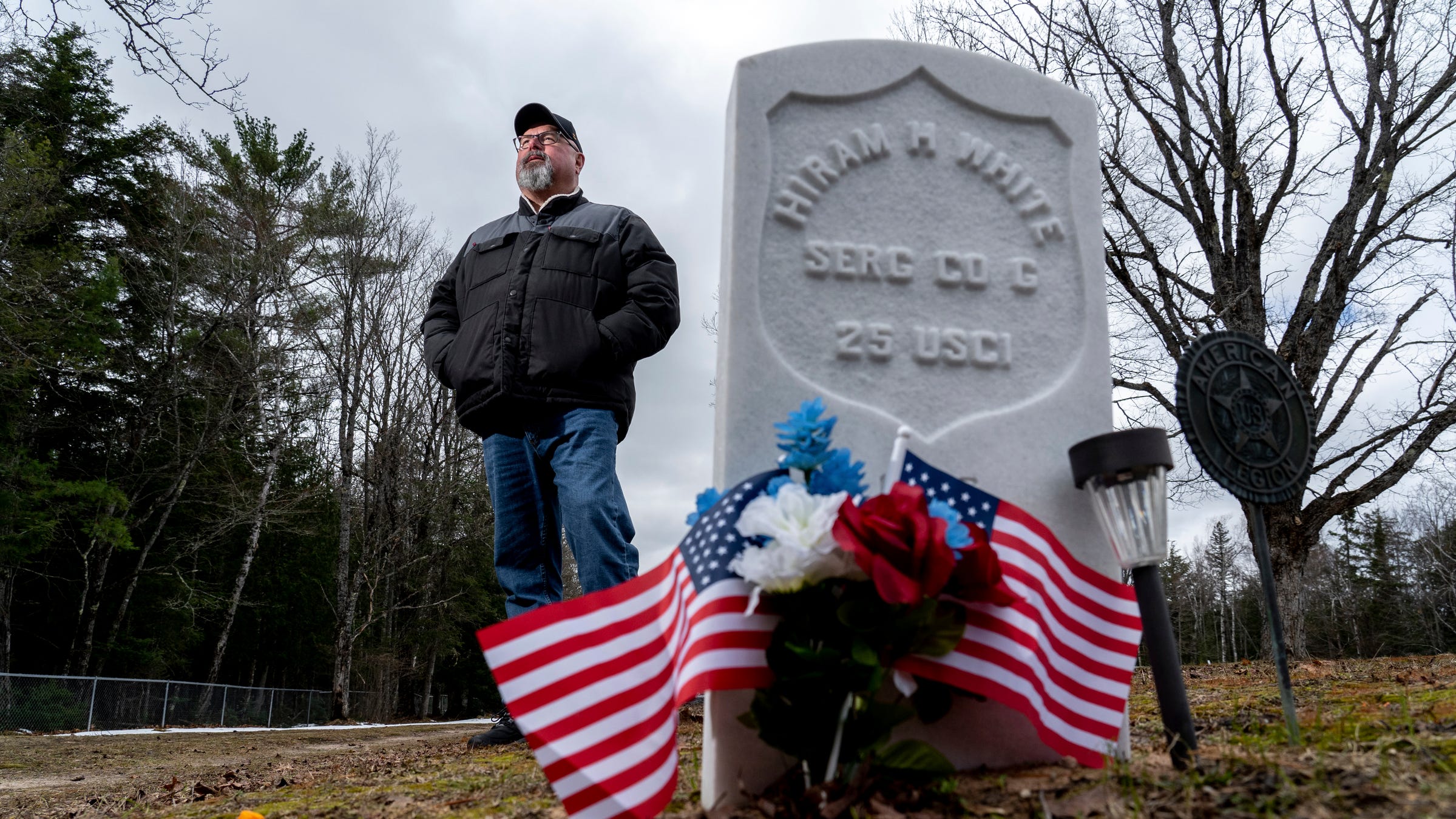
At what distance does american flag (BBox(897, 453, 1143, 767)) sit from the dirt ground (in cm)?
13

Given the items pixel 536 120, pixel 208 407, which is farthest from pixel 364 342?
pixel 536 120

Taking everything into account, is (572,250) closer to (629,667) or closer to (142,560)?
(629,667)

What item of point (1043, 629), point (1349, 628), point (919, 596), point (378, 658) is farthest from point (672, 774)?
point (1349, 628)

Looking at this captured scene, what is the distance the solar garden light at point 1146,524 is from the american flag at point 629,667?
0.88m

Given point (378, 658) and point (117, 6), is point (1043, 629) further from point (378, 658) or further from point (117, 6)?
point (378, 658)

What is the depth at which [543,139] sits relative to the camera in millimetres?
3885

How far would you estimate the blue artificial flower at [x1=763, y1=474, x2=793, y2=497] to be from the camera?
1.94m

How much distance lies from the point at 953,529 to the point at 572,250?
2237mm

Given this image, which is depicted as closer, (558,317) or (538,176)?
(558,317)

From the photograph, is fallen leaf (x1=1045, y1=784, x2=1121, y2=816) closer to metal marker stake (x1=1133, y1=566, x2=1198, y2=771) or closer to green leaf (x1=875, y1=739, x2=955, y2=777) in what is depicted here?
green leaf (x1=875, y1=739, x2=955, y2=777)

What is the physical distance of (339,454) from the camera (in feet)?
60.4

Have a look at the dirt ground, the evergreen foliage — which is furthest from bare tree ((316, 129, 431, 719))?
the dirt ground

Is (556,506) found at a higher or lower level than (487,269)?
lower

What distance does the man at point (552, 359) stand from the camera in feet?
10.9
